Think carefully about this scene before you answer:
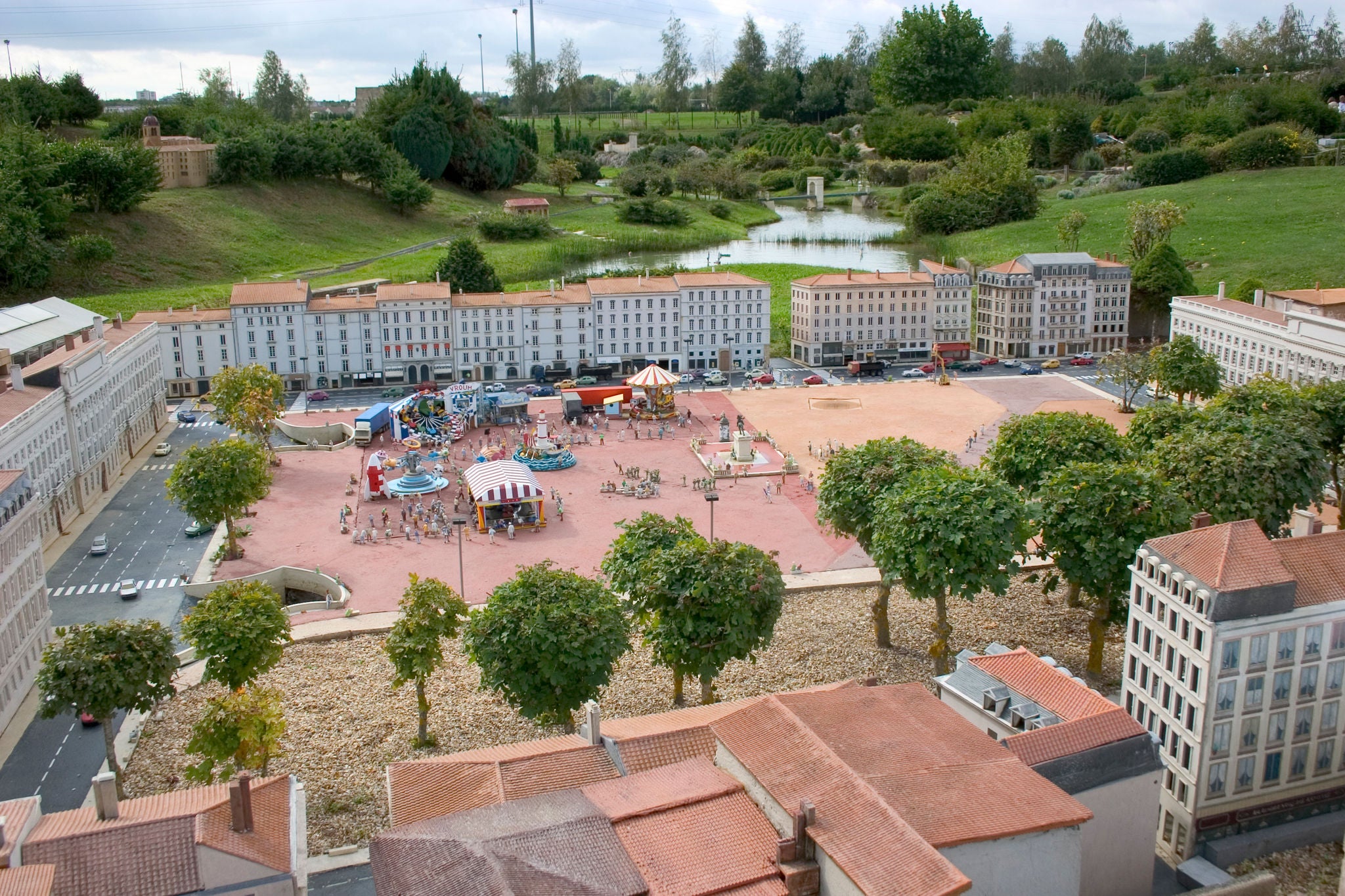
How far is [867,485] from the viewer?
162 ft

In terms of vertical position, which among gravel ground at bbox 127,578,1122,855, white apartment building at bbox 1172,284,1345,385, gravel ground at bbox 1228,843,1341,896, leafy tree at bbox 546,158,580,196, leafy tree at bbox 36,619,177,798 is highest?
leafy tree at bbox 546,158,580,196

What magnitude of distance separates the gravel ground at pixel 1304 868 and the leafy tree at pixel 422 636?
24909mm

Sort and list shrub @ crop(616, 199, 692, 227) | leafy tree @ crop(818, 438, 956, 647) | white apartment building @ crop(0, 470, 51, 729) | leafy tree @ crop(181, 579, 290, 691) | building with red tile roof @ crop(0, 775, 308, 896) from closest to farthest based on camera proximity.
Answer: building with red tile roof @ crop(0, 775, 308, 896), leafy tree @ crop(181, 579, 290, 691), white apartment building @ crop(0, 470, 51, 729), leafy tree @ crop(818, 438, 956, 647), shrub @ crop(616, 199, 692, 227)

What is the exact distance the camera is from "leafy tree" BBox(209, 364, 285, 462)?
73.7m

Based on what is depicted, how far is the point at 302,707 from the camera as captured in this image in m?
42.9

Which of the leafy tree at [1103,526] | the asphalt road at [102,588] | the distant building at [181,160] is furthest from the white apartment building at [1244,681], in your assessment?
the distant building at [181,160]

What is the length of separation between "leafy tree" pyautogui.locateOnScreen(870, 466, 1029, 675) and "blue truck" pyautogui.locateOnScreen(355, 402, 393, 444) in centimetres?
4366

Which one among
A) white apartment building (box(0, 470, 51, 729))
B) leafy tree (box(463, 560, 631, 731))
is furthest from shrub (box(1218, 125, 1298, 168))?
white apartment building (box(0, 470, 51, 729))

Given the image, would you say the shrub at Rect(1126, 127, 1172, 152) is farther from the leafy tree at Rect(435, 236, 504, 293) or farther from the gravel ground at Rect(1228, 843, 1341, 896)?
the gravel ground at Rect(1228, 843, 1341, 896)

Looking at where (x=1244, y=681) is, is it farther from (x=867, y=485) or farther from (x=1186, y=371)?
(x=1186, y=371)

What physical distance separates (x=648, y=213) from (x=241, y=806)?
141762 millimetres

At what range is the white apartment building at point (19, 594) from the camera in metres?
42.1

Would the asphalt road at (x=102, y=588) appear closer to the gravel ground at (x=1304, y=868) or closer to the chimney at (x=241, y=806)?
the chimney at (x=241, y=806)

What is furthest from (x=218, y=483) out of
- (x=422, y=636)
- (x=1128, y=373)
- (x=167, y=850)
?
(x=1128, y=373)
